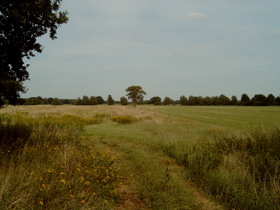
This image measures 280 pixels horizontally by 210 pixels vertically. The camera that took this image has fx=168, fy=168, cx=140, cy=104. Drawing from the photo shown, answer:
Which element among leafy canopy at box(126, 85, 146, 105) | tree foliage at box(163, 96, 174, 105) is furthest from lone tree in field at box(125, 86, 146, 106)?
tree foliage at box(163, 96, 174, 105)

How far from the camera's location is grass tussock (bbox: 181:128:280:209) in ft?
13.7

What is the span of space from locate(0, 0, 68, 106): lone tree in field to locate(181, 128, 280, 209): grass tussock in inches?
289

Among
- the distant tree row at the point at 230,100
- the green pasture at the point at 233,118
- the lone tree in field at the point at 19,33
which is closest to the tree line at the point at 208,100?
the distant tree row at the point at 230,100

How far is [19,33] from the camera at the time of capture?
21.5 ft

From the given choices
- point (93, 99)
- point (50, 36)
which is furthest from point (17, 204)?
point (93, 99)

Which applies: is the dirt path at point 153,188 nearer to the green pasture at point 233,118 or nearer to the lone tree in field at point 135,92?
the green pasture at point 233,118

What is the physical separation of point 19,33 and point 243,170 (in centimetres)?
947

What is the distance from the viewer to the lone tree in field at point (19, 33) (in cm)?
606

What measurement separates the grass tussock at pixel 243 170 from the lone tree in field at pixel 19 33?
24.1 feet

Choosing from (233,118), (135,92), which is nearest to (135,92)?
(135,92)

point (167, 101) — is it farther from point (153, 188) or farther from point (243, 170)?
point (153, 188)

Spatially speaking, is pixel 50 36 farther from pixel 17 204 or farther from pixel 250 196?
pixel 250 196

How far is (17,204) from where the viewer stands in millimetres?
2799

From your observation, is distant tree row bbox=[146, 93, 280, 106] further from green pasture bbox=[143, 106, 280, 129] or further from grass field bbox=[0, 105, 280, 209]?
grass field bbox=[0, 105, 280, 209]
